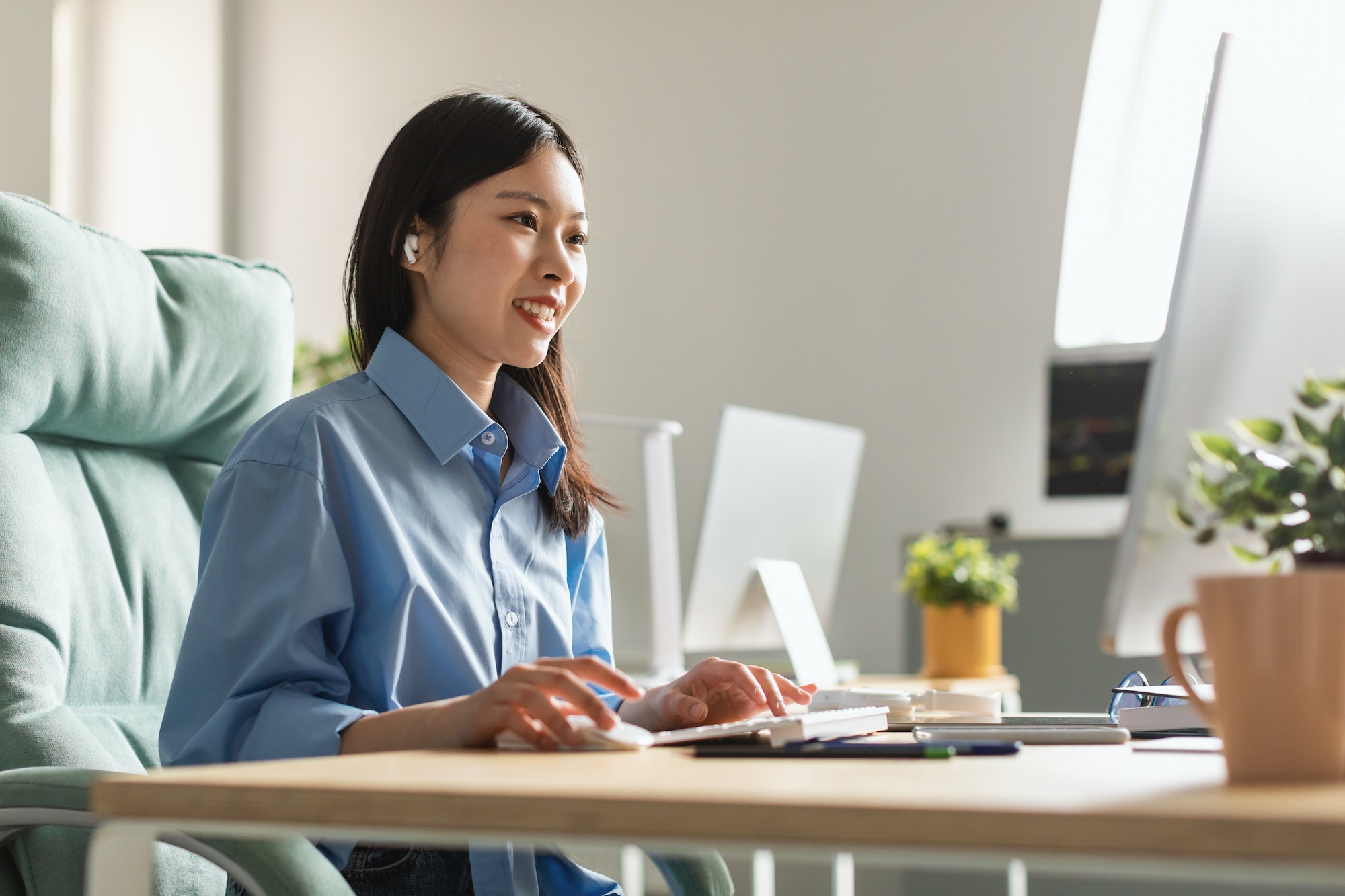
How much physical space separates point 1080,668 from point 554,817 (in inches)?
102

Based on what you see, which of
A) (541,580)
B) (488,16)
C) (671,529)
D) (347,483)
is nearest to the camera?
(347,483)

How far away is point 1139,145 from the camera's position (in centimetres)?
368

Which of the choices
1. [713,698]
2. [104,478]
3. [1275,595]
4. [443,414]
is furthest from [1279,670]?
[104,478]

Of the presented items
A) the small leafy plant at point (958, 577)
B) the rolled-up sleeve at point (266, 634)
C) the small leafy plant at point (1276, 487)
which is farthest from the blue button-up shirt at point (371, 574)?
the small leafy plant at point (958, 577)

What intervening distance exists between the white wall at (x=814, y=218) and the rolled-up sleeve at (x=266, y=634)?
2769 mm

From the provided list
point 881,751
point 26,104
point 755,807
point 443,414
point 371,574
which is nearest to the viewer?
point 755,807

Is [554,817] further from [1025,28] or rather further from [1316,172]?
[1025,28]

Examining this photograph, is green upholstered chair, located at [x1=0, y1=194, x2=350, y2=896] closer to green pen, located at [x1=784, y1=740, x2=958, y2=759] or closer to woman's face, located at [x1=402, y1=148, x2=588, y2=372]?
woman's face, located at [x1=402, y1=148, x2=588, y2=372]

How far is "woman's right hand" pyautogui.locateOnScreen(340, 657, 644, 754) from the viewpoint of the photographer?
774mm

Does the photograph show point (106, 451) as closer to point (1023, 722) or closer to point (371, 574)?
point (371, 574)

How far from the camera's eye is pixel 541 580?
4.10 ft

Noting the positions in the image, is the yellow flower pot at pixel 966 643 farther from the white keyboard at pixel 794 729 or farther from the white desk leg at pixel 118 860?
the white desk leg at pixel 118 860

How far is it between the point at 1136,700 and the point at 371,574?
0.73m

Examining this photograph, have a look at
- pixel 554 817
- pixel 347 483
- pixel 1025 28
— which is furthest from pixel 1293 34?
pixel 554 817
